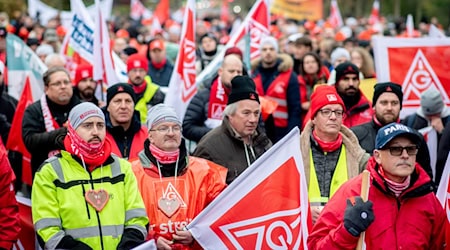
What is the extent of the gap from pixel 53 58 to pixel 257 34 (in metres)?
2.70

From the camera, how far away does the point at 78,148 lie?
20.9 ft

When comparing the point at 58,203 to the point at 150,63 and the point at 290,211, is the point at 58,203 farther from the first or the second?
the point at 150,63

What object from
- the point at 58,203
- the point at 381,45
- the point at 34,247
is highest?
the point at 381,45

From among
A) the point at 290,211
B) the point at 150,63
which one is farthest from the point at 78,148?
the point at 150,63

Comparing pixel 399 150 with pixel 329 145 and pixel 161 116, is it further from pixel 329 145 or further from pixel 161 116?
pixel 161 116

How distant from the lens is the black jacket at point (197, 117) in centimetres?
934

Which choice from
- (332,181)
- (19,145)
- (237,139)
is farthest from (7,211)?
(19,145)

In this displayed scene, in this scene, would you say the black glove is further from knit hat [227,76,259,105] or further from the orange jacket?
knit hat [227,76,259,105]

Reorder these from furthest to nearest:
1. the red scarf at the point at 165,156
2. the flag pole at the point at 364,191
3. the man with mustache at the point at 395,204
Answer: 1. the red scarf at the point at 165,156
2. the man with mustache at the point at 395,204
3. the flag pole at the point at 364,191

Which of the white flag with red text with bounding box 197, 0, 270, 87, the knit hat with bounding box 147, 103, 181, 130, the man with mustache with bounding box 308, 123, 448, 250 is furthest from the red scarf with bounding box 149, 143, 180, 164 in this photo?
the white flag with red text with bounding box 197, 0, 270, 87

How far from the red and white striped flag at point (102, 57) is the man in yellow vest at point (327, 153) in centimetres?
369

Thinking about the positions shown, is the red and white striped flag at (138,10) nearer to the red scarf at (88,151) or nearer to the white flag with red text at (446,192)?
the red scarf at (88,151)

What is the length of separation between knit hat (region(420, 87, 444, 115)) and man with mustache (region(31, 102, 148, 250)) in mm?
3854

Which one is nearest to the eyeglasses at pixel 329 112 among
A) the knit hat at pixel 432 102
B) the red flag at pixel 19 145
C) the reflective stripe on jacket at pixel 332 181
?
the reflective stripe on jacket at pixel 332 181
